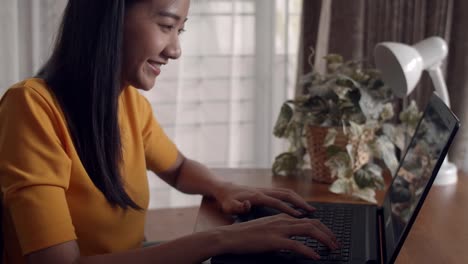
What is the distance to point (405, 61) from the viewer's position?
145 cm

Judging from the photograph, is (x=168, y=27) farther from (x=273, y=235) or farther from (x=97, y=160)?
(x=273, y=235)

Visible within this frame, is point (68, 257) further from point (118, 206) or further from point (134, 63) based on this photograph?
point (134, 63)

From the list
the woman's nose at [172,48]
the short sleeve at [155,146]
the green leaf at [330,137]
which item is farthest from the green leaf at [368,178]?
the woman's nose at [172,48]

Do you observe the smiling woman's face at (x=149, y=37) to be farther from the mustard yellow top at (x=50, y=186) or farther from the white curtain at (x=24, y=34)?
the white curtain at (x=24, y=34)

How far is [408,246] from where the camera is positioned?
114 centimetres

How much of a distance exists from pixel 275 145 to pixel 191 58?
0.47 m

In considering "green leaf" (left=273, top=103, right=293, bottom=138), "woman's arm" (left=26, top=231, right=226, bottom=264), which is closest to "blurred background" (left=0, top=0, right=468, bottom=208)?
"green leaf" (left=273, top=103, right=293, bottom=138)

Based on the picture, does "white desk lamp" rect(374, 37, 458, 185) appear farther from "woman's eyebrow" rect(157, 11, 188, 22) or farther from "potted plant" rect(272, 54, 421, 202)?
"woman's eyebrow" rect(157, 11, 188, 22)

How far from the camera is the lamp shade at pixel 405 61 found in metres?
1.45

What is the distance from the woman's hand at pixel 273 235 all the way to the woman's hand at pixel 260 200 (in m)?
0.19

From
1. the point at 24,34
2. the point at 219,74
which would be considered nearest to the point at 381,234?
the point at 219,74

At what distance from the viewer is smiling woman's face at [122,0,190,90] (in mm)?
1090

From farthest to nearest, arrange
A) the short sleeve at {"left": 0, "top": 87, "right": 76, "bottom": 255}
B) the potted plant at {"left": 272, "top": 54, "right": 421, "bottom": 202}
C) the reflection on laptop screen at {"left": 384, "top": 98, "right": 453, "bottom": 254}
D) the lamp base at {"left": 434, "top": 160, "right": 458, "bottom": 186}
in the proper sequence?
the lamp base at {"left": 434, "top": 160, "right": 458, "bottom": 186}, the potted plant at {"left": 272, "top": 54, "right": 421, "bottom": 202}, the reflection on laptop screen at {"left": 384, "top": 98, "right": 453, "bottom": 254}, the short sleeve at {"left": 0, "top": 87, "right": 76, "bottom": 255}

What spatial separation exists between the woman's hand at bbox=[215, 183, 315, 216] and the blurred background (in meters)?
0.88
